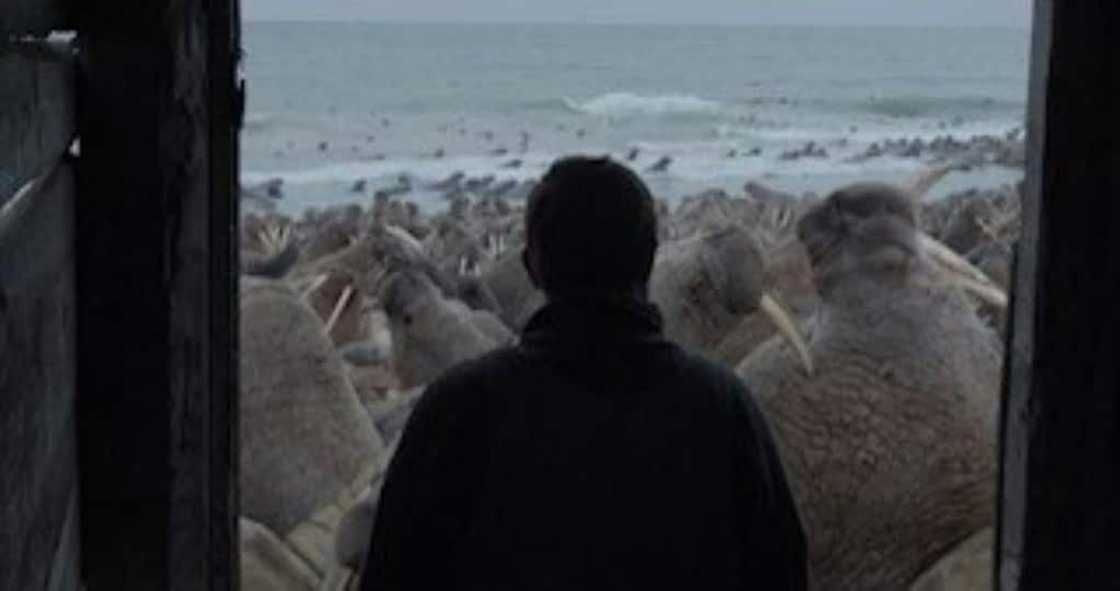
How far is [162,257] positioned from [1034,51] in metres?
1.07

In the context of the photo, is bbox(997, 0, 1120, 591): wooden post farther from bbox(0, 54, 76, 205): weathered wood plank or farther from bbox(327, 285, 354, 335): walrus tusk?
bbox(327, 285, 354, 335): walrus tusk

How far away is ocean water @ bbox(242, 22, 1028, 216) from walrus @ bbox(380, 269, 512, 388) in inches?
303

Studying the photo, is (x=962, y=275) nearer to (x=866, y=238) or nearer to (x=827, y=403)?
(x=866, y=238)

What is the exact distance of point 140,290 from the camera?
2.44 m

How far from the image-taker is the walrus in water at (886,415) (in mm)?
6125

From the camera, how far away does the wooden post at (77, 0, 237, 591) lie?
2.42 meters

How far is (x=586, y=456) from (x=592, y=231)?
0.84 ft

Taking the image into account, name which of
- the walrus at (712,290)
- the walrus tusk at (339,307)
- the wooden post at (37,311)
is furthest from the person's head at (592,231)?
the walrus tusk at (339,307)

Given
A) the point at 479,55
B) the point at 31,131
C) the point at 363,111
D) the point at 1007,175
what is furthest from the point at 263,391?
the point at 479,55

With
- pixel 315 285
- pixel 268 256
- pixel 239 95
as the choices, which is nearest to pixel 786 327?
pixel 315 285

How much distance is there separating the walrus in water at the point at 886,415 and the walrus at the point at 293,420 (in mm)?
1256

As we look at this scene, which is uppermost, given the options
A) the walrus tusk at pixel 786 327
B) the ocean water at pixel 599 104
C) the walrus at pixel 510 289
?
the walrus tusk at pixel 786 327

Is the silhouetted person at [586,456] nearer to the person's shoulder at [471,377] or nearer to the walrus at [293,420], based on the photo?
the person's shoulder at [471,377]

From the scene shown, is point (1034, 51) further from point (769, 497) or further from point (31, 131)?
point (31, 131)
